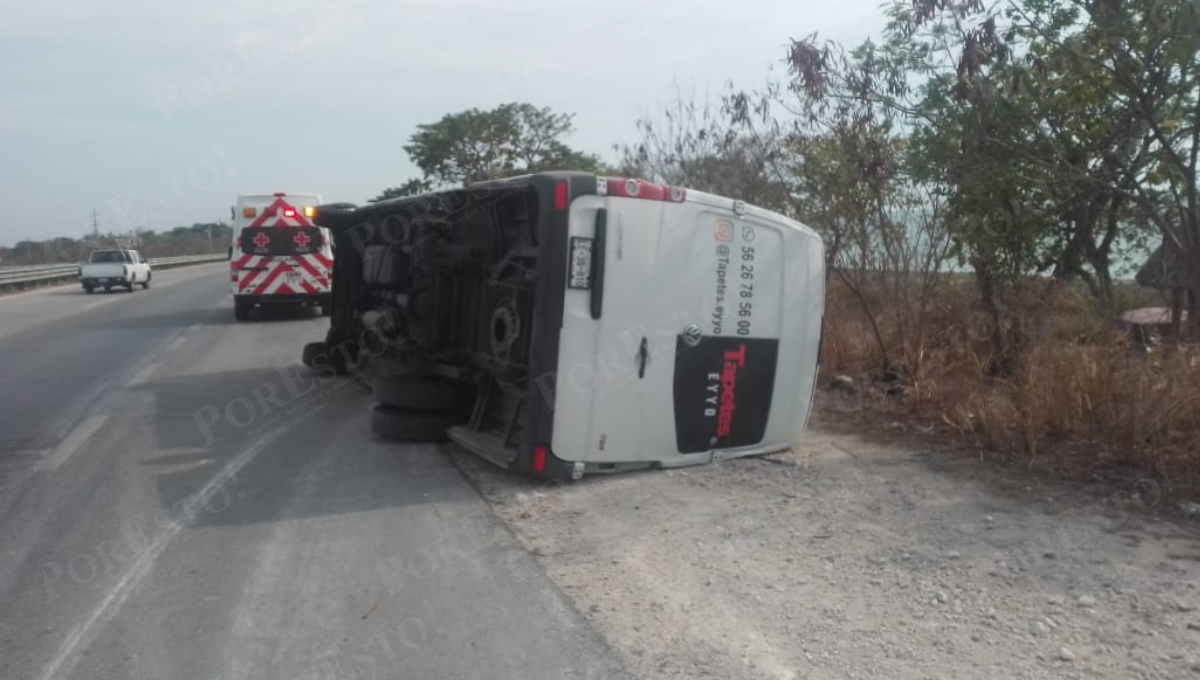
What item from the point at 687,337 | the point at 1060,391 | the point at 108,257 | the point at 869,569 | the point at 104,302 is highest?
the point at 687,337

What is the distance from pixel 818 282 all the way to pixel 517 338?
96.9 inches

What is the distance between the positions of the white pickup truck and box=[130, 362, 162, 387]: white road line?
23.2 m

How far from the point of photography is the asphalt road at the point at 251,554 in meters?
5.03

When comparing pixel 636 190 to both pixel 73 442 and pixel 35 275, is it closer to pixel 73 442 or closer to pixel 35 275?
pixel 73 442

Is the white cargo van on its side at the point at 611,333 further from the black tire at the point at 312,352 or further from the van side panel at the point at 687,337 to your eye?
the black tire at the point at 312,352

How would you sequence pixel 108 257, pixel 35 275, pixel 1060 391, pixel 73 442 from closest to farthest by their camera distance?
pixel 1060 391, pixel 73 442, pixel 108 257, pixel 35 275

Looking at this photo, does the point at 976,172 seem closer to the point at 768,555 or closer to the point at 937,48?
the point at 937,48

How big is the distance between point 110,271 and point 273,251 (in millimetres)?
17762

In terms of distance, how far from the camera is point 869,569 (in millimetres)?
5992

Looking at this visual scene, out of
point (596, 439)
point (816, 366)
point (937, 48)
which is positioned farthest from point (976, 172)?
point (596, 439)

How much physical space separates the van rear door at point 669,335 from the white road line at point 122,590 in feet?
8.47

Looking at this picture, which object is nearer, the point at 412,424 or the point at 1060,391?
the point at 1060,391

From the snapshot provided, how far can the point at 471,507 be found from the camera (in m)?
7.55

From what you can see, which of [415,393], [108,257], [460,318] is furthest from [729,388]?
[108,257]
